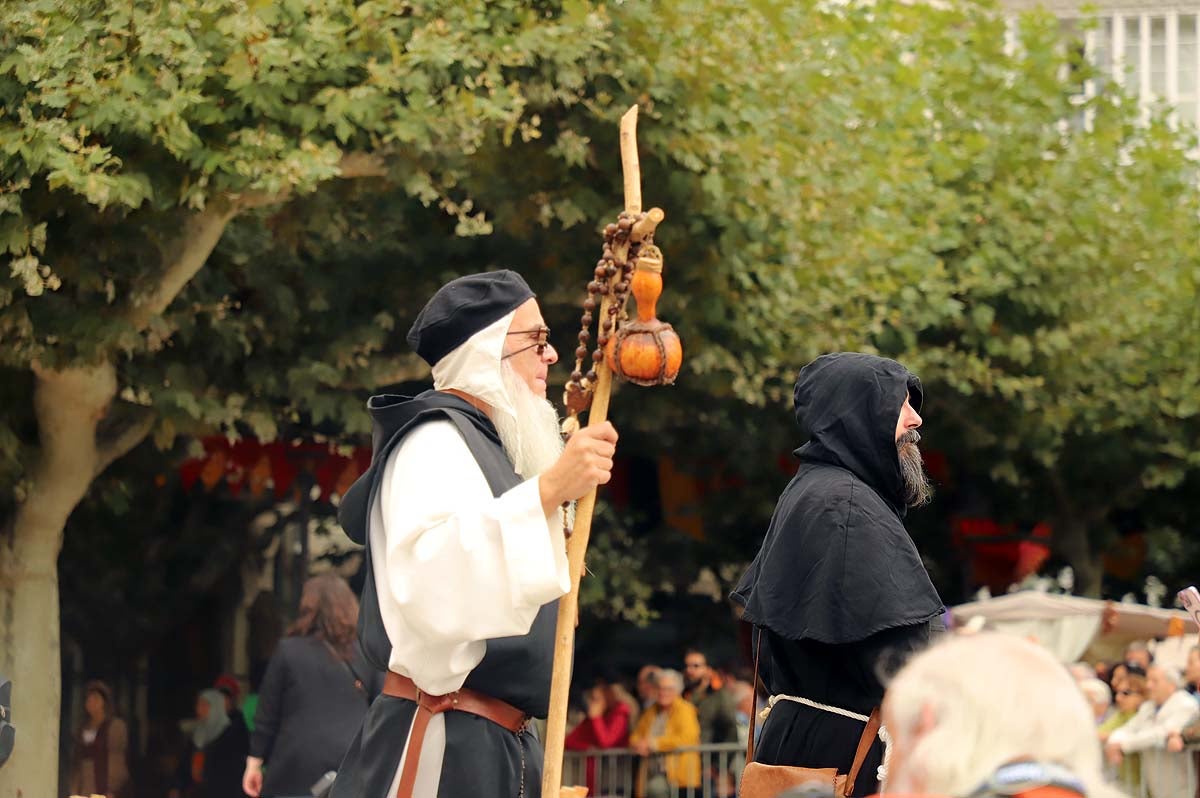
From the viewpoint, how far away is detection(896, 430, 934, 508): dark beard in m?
4.65

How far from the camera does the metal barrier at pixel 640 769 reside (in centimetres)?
1393

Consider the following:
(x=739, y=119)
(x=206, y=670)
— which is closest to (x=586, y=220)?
(x=739, y=119)

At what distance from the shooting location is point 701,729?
568 inches

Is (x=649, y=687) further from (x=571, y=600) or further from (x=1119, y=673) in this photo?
(x=571, y=600)

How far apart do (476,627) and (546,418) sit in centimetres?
74

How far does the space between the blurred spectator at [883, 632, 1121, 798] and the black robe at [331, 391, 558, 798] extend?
177 centimetres

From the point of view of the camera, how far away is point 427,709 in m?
4.02

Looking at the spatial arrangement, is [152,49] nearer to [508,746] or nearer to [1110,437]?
[508,746]

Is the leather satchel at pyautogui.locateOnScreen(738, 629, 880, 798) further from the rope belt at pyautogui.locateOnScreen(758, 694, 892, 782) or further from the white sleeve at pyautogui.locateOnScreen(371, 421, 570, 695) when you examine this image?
the white sleeve at pyautogui.locateOnScreen(371, 421, 570, 695)

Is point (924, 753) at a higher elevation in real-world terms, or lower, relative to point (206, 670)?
lower

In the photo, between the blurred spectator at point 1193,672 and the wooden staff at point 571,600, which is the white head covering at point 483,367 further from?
the blurred spectator at point 1193,672

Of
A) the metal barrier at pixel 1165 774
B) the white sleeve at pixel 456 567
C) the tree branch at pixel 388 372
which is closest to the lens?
the white sleeve at pixel 456 567

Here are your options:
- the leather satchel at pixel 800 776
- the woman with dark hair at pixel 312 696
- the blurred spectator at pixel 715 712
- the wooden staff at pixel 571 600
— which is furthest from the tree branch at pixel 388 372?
the wooden staff at pixel 571 600

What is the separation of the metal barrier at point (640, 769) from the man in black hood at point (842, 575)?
9262mm
